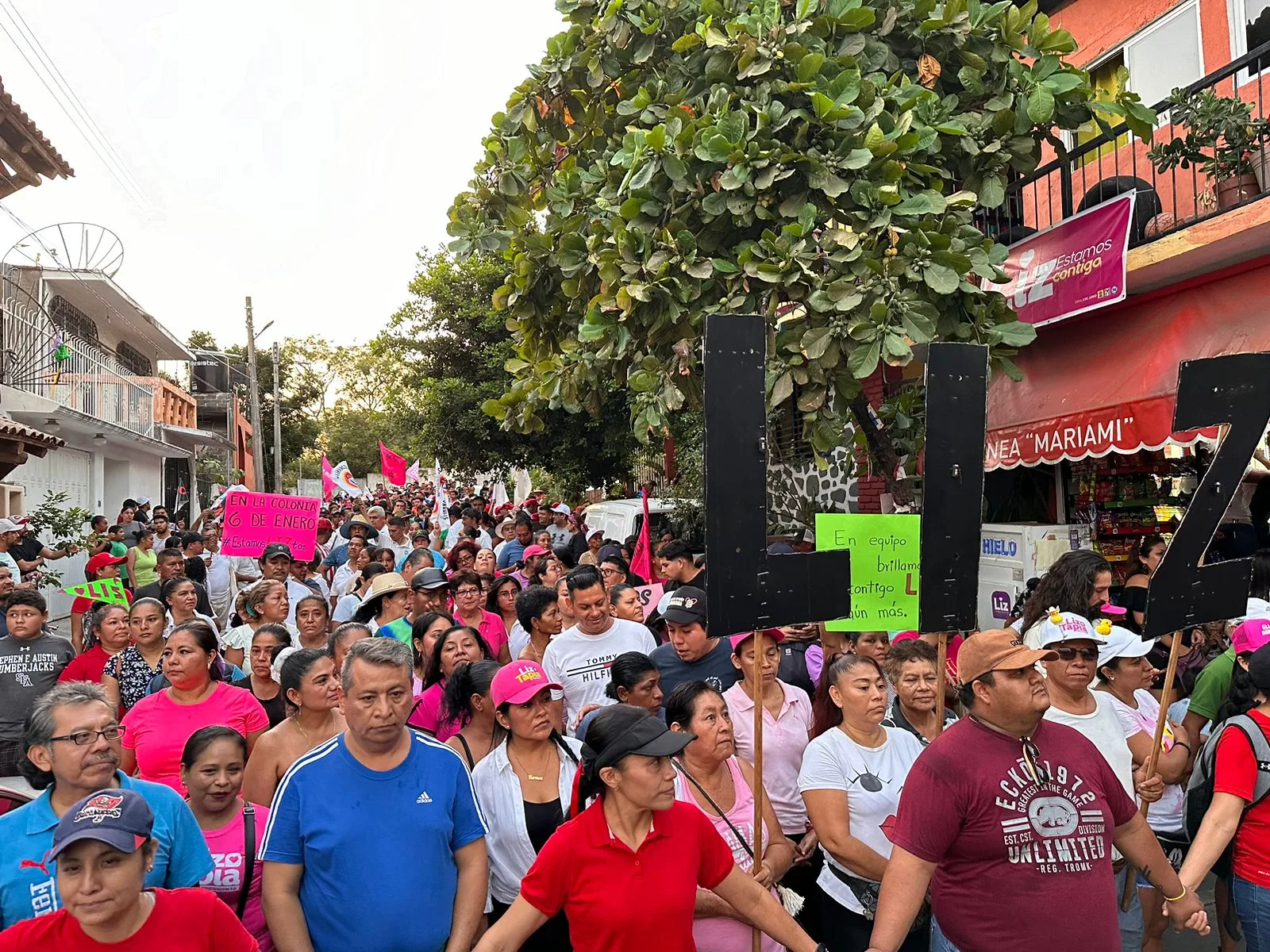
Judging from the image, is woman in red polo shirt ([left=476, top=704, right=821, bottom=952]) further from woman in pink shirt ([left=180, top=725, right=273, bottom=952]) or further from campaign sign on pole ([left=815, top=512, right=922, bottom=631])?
campaign sign on pole ([left=815, top=512, right=922, bottom=631])

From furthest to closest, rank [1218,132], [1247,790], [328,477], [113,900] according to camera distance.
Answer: [328,477], [1218,132], [1247,790], [113,900]

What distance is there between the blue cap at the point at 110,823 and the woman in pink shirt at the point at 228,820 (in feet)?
3.01

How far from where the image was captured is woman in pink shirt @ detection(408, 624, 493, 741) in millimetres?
4895

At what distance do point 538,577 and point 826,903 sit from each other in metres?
5.64

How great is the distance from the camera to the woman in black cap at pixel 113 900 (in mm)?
2432

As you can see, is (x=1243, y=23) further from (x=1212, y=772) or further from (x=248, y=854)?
(x=248, y=854)

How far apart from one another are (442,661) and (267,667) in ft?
3.54

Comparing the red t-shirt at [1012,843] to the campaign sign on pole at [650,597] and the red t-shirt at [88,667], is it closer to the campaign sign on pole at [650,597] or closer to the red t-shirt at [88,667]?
the campaign sign on pole at [650,597]

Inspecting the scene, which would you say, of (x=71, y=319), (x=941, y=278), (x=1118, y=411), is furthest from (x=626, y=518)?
(x=71, y=319)

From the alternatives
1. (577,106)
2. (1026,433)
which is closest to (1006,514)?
(1026,433)

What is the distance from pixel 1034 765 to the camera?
3.00 meters

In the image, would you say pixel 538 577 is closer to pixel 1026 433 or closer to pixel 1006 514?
pixel 1026 433

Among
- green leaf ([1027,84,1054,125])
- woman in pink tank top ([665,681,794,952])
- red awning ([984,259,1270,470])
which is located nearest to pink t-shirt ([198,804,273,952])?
woman in pink tank top ([665,681,794,952])

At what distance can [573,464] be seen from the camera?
67.0 ft
